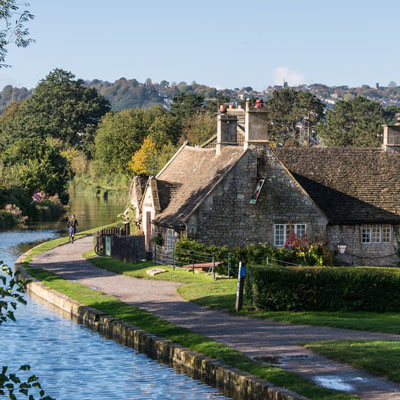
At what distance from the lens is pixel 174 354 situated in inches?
862

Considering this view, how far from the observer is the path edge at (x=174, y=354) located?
59.2ft

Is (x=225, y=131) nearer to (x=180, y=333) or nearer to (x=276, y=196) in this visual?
(x=276, y=196)

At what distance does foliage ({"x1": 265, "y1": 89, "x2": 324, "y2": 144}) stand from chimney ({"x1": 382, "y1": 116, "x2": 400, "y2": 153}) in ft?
318

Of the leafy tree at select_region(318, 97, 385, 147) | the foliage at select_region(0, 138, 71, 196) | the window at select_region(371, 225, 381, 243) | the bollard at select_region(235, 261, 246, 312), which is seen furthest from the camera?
the leafy tree at select_region(318, 97, 385, 147)

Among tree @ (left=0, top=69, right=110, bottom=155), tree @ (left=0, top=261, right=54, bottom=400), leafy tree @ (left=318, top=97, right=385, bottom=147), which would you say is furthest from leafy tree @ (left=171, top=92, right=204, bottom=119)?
tree @ (left=0, top=261, right=54, bottom=400)

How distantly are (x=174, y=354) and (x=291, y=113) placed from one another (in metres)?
128

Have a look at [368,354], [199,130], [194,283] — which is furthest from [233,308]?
[199,130]

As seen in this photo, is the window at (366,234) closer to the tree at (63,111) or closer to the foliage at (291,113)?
the foliage at (291,113)

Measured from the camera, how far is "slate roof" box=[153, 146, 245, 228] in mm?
39356

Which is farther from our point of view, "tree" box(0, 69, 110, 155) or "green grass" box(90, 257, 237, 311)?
"tree" box(0, 69, 110, 155)

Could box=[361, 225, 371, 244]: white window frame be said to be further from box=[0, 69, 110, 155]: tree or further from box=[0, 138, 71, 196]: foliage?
box=[0, 69, 110, 155]: tree

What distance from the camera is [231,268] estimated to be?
119 ft

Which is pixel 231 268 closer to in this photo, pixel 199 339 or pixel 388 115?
pixel 199 339

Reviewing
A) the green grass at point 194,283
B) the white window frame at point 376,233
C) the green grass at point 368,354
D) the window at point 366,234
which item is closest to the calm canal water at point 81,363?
the green grass at point 368,354
